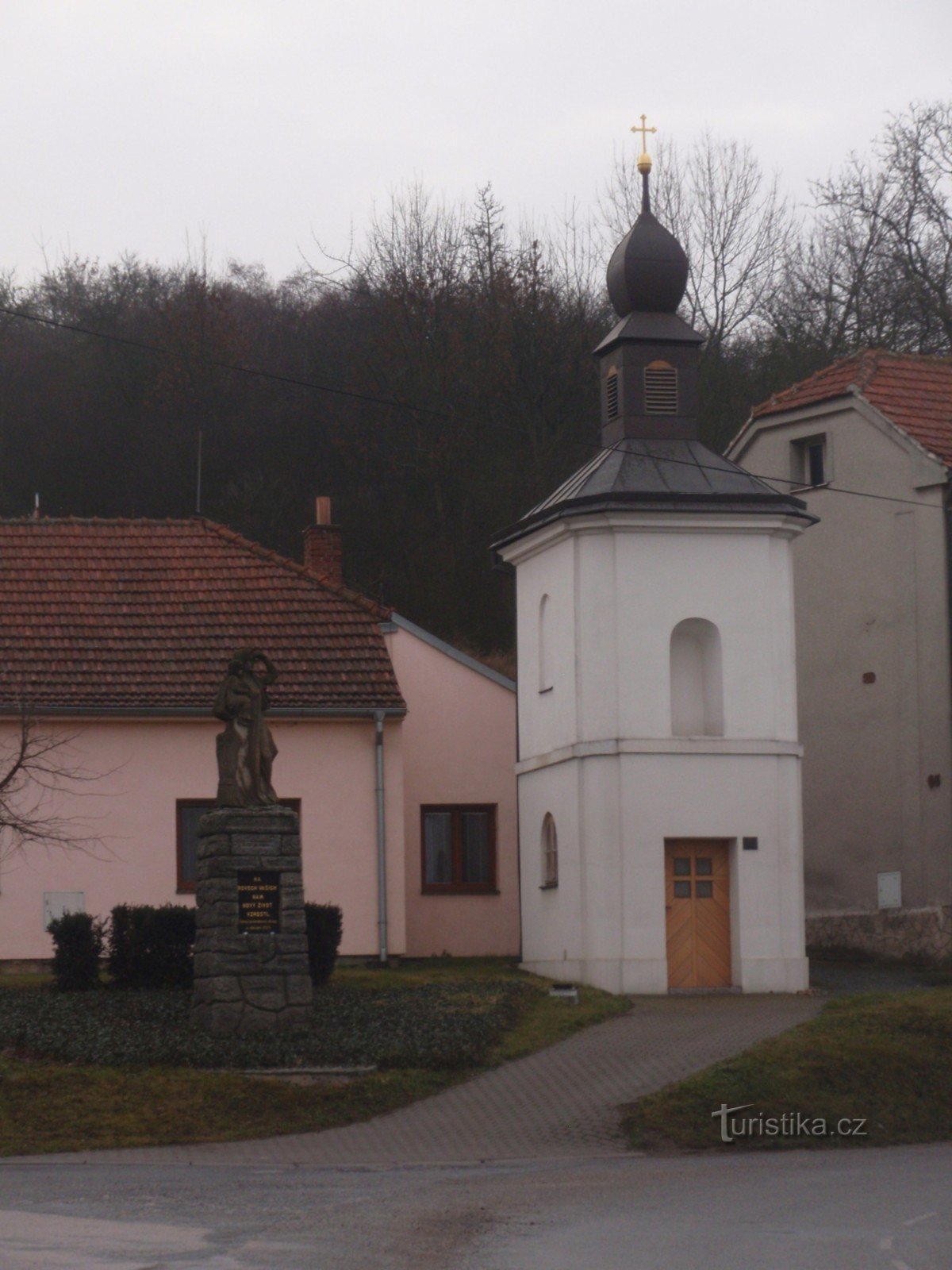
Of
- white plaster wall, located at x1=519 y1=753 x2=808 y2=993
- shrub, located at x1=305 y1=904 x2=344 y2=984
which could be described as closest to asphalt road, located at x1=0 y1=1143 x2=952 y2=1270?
shrub, located at x1=305 y1=904 x2=344 y2=984

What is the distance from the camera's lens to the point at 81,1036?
1820cm

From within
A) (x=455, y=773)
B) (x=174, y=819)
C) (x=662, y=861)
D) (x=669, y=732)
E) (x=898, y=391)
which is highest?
(x=898, y=391)

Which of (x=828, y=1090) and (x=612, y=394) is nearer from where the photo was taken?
(x=828, y=1090)

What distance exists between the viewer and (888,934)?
28797 millimetres

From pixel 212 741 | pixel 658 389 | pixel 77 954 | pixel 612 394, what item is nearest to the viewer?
pixel 77 954

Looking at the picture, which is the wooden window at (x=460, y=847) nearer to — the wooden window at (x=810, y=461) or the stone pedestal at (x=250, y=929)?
the wooden window at (x=810, y=461)

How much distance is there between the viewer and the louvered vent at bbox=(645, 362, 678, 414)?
26.3 metres

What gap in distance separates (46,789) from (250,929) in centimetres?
847

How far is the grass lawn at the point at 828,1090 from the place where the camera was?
15656mm

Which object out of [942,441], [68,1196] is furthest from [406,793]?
[68,1196]

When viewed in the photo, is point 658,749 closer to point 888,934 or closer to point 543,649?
point 543,649

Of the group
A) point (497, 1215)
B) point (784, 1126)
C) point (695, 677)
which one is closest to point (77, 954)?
point (695, 677)

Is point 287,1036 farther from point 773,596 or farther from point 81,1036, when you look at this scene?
point 773,596

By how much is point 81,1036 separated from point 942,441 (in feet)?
57.2
